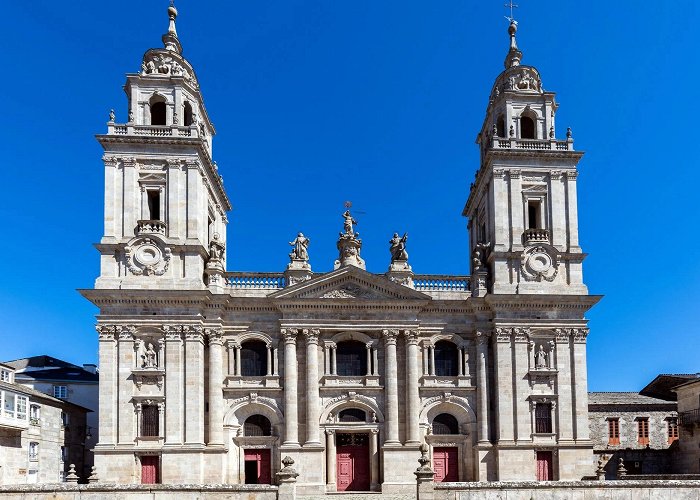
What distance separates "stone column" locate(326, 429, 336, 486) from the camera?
42438mm

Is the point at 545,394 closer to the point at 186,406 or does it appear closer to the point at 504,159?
the point at 504,159

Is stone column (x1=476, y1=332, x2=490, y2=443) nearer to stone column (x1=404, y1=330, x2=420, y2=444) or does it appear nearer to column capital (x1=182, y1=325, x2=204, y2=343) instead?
stone column (x1=404, y1=330, x2=420, y2=444)

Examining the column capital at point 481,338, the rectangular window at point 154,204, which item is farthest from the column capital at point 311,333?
the rectangular window at point 154,204

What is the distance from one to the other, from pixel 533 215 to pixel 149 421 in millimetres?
26005

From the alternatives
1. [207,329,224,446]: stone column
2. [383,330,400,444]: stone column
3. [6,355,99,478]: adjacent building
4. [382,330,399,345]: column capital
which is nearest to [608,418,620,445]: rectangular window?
[383,330,400,444]: stone column

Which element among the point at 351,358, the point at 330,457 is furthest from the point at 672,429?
the point at 330,457

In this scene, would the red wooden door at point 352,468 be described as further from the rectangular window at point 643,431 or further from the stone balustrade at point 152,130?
the rectangular window at point 643,431

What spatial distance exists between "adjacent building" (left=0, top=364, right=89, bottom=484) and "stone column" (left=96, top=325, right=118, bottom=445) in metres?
5.76

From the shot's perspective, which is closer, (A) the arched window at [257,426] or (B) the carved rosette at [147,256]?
(B) the carved rosette at [147,256]

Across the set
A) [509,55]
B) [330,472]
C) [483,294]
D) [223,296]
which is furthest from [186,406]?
[509,55]

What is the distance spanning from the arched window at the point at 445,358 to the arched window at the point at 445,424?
8.25 feet

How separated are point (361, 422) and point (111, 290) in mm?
16229

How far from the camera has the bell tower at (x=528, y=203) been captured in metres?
44.1

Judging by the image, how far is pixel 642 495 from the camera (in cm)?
2975
